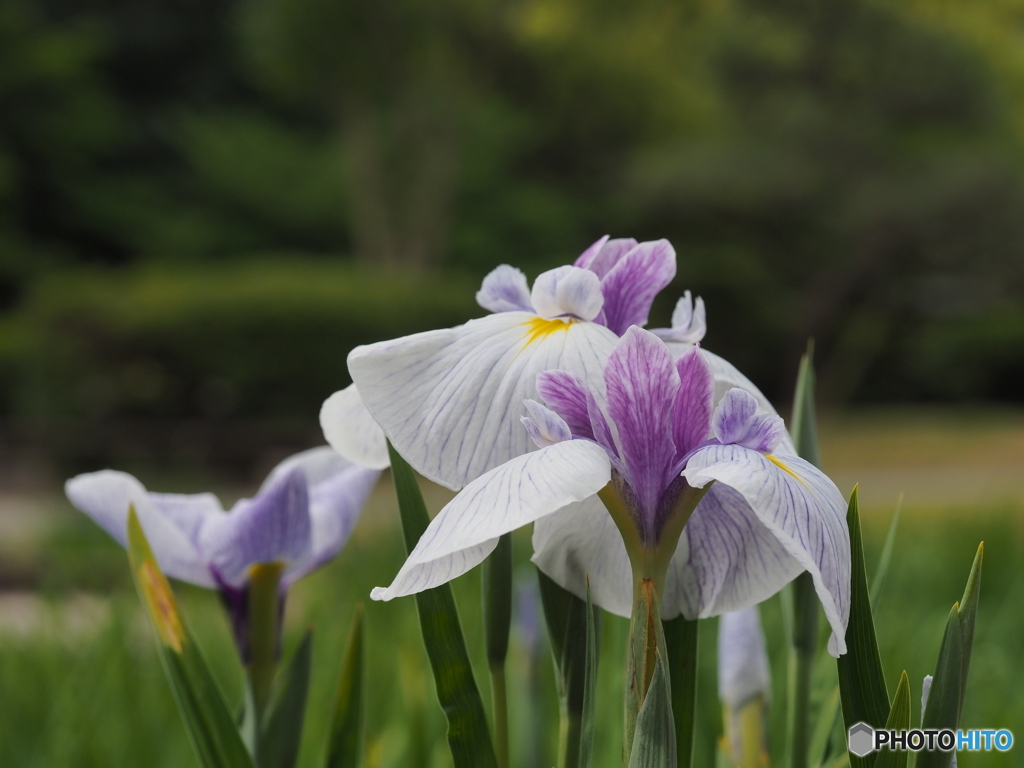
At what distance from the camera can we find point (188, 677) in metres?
0.51

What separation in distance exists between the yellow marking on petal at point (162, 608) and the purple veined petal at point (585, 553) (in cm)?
21

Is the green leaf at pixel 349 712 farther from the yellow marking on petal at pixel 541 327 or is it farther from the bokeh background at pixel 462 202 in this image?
the bokeh background at pixel 462 202

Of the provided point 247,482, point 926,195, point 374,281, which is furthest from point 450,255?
point 247,482

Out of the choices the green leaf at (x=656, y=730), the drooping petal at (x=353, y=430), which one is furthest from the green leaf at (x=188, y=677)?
the green leaf at (x=656, y=730)

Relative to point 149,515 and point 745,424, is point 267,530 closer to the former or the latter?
point 149,515

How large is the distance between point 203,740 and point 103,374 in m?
5.82

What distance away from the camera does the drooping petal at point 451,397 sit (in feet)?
1.36

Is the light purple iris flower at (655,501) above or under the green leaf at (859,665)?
above

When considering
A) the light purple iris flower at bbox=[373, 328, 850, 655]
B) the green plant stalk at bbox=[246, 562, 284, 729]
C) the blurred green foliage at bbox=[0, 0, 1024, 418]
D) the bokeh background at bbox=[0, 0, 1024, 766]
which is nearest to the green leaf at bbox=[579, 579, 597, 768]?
the light purple iris flower at bbox=[373, 328, 850, 655]

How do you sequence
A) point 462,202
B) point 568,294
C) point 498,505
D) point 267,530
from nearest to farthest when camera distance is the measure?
1. point 498,505
2. point 568,294
3. point 267,530
4. point 462,202

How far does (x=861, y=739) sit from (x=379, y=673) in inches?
35.8

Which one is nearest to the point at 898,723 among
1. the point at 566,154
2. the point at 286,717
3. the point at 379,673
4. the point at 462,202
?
the point at 286,717

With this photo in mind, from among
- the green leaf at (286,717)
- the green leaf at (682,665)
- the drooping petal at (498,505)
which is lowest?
the green leaf at (286,717)

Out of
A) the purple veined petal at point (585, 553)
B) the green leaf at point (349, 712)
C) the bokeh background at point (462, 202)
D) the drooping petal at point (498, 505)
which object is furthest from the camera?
the bokeh background at point (462, 202)
